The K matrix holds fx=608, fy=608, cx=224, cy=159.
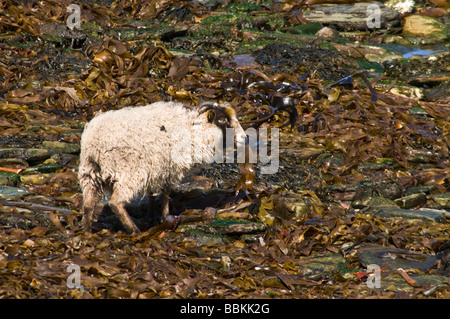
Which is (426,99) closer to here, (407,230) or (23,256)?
(407,230)

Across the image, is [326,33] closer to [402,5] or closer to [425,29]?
[425,29]

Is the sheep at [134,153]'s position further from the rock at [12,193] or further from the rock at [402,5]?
the rock at [402,5]

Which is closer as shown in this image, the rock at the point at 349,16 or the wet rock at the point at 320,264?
the wet rock at the point at 320,264

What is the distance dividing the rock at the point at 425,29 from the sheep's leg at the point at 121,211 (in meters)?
13.9

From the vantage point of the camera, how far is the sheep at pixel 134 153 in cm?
729

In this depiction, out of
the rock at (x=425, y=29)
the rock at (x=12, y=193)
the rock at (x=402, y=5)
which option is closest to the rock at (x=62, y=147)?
the rock at (x=12, y=193)

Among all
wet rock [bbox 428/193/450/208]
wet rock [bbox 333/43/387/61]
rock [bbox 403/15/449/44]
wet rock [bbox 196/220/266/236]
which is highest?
rock [bbox 403/15/449/44]

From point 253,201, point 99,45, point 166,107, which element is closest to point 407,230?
point 253,201

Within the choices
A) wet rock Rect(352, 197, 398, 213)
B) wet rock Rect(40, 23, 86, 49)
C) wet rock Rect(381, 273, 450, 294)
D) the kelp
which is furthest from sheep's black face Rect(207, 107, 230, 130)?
wet rock Rect(40, 23, 86, 49)

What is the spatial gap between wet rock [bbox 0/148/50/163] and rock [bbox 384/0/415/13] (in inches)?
582

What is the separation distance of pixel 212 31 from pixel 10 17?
17.9 feet

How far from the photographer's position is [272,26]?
18.4 m

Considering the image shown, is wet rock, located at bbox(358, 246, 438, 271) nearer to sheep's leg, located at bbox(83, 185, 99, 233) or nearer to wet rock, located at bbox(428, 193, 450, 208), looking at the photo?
wet rock, located at bbox(428, 193, 450, 208)

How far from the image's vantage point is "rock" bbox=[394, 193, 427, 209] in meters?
9.38
